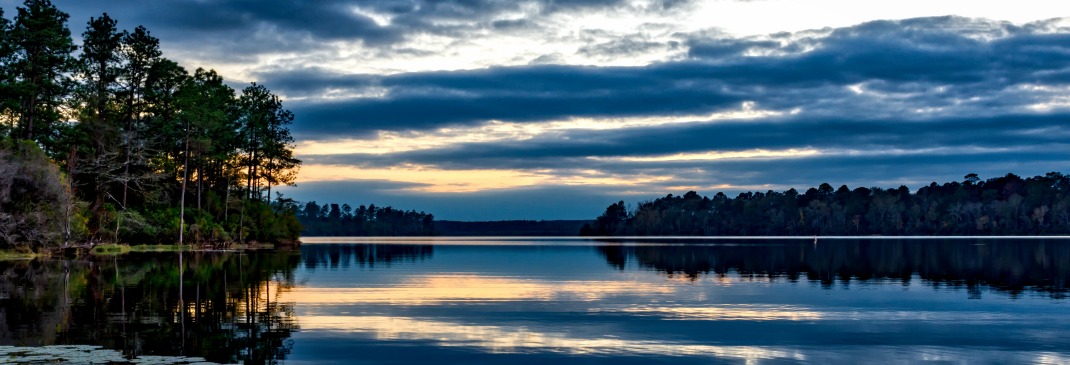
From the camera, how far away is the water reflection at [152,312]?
21.3 metres

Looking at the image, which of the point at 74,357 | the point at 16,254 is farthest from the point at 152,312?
the point at 16,254

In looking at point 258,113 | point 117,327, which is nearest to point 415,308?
point 117,327

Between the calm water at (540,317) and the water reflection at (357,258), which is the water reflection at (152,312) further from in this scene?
the water reflection at (357,258)

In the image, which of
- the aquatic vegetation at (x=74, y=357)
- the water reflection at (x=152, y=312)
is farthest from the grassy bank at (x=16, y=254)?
the aquatic vegetation at (x=74, y=357)

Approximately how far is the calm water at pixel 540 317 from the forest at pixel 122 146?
1455 cm

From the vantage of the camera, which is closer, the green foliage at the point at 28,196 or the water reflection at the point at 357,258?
the green foliage at the point at 28,196

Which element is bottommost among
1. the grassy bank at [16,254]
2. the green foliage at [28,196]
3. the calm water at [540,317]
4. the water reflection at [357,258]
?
the calm water at [540,317]

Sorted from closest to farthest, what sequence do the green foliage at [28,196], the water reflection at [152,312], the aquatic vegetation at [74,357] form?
the aquatic vegetation at [74,357], the water reflection at [152,312], the green foliage at [28,196]

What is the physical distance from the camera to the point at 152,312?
28.2 m

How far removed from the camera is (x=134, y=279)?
139 feet

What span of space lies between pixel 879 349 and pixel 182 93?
8011cm

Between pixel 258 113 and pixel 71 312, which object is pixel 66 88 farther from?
pixel 71 312

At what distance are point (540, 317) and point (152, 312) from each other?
11603mm

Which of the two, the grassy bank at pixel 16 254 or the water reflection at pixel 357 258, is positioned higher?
the grassy bank at pixel 16 254
